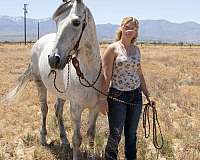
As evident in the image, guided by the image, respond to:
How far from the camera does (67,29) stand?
14.9ft

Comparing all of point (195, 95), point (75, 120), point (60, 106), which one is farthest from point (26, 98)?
point (75, 120)

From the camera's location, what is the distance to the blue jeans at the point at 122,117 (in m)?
4.98

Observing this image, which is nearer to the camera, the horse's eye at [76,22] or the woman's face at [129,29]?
the horse's eye at [76,22]

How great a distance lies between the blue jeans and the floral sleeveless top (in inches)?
3.3

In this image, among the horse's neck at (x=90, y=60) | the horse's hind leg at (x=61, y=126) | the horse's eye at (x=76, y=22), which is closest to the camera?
the horse's eye at (x=76, y=22)

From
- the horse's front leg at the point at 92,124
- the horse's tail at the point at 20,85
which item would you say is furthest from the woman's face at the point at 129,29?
the horse's tail at the point at 20,85

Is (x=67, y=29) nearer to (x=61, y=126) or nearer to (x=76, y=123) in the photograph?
(x=76, y=123)

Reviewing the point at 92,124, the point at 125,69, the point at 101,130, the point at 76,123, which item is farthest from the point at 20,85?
the point at 125,69

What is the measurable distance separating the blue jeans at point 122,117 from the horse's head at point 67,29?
0.83 meters

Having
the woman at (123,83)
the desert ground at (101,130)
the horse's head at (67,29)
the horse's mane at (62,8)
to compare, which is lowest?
the desert ground at (101,130)

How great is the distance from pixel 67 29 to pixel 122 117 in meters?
1.28

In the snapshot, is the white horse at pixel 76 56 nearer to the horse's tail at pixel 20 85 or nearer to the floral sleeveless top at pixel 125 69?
the floral sleeveless top at pixel 125 69

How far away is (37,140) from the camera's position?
7188 millimetres

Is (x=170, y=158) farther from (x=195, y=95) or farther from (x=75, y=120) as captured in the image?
(x=195, y=95)
